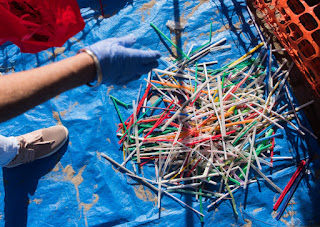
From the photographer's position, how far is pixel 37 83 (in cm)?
112

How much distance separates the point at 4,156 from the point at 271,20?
2992mm

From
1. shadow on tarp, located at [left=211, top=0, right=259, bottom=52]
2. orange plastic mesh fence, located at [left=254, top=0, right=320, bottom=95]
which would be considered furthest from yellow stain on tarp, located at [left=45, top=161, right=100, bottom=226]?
orange plastic mesh fence, located at [left=254, top=0, right=320, bottom=95]

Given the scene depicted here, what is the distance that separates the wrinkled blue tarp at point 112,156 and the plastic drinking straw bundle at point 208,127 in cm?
12

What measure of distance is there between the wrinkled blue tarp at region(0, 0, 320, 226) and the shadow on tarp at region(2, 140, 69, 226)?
10 mm

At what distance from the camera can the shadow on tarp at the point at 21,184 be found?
231cm

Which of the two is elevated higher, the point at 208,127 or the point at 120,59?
the point at 120,59

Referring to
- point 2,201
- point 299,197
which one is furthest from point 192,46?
point 2,201

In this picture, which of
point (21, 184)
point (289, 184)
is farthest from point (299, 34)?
point (21, 184)

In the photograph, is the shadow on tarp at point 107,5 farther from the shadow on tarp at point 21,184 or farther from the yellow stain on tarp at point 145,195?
the yellow stain on tarp at point 145,195

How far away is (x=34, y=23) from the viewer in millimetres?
2027

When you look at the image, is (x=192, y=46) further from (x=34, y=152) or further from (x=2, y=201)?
(x=2, y=201)

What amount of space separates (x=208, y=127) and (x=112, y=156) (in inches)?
42.5

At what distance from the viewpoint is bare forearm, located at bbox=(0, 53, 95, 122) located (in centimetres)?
106

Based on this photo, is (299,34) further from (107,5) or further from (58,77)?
(58,77)
